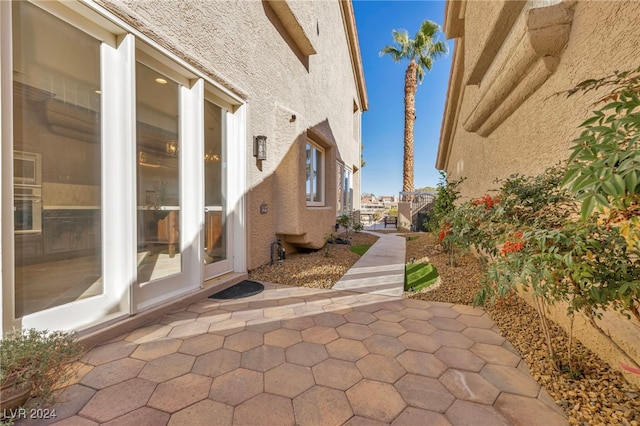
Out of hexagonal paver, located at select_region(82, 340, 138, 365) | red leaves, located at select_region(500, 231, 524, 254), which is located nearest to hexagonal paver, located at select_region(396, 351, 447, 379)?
red leaves, located at select_region(500, 231, 524, 254)

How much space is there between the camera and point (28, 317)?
2318mm

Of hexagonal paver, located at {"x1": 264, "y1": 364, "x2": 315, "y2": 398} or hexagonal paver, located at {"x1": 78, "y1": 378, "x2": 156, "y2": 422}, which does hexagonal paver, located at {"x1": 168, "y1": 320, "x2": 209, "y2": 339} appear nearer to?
hexagonal paver, located at {"x1": 78, "y1": 378, "x2": 156, "y2": 422}

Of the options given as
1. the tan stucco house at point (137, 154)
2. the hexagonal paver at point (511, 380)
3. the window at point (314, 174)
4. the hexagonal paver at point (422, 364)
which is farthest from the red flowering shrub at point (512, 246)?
the window at point (314, 174)

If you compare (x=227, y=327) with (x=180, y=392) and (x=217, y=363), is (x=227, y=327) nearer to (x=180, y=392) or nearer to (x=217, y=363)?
(x=217, y=363)

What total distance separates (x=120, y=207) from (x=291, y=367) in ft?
7.79

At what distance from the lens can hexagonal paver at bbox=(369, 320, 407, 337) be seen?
117 inches

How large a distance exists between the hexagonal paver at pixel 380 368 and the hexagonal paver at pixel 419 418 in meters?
0.33

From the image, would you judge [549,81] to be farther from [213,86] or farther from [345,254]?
[345,254]

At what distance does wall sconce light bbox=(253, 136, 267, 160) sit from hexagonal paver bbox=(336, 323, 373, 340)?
3.32m

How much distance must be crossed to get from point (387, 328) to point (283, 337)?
45.1 inches

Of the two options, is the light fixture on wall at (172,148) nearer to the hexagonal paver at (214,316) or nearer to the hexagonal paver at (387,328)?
the hexagonal paver at (214,316)

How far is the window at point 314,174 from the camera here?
7.78 m

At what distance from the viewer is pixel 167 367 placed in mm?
2309

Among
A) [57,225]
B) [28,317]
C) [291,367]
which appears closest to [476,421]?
[291,367]
